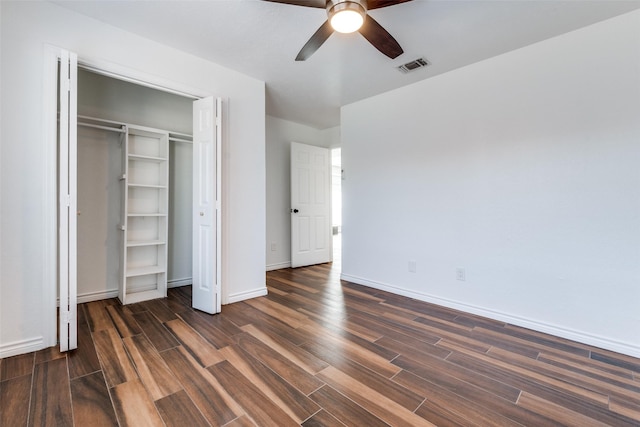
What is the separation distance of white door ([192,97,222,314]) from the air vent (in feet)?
6.39

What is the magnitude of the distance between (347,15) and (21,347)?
10.3 ft

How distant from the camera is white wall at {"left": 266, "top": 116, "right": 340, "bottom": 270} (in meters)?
4.56

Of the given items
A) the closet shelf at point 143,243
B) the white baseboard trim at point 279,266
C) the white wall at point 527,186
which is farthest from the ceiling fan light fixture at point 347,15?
the white baseboard trim at point 279,266

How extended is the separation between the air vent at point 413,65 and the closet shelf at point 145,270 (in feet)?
11.5

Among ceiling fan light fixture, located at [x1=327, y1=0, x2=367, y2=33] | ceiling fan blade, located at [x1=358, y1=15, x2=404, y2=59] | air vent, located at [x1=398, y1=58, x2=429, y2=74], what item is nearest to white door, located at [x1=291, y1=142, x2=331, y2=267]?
air vent, located at [x1=398, y1=58, x2=429, y2=74]

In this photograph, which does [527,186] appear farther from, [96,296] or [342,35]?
[96,296]

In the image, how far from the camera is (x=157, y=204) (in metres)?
3.35

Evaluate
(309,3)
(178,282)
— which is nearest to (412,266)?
(309,3)

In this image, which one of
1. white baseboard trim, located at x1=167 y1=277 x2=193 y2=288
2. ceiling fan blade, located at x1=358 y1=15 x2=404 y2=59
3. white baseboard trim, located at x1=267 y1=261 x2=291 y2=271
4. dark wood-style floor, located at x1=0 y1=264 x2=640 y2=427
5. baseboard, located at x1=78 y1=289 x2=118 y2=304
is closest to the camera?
dark wood-style floor, located at x1=0 y1=264 x2=640 y2=427

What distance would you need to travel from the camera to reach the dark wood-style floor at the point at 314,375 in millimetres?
1394

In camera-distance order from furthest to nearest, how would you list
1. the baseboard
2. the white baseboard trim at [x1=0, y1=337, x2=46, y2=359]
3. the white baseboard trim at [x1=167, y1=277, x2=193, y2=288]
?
the white baseboard trim at [x1=167, y1=277, x2=193, y2=288]
the baseboard
the white baseboard trim at [x1=0, y1=337, x2=46, y2=359]

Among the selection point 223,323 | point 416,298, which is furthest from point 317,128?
point 223,323

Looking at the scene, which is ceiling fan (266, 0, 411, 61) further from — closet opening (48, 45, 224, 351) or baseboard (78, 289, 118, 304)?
baseboard (78, 289, 118, 304)

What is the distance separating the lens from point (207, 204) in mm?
2766
